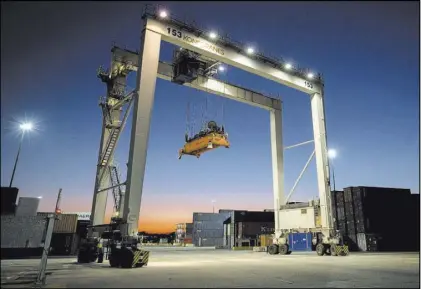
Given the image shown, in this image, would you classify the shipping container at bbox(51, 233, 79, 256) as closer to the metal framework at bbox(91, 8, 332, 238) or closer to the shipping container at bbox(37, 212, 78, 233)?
the shipping container at bbox(37, 212, 78, 233)

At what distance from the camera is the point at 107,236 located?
44.1 feet

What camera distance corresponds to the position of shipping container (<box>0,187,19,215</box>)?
17.4ft

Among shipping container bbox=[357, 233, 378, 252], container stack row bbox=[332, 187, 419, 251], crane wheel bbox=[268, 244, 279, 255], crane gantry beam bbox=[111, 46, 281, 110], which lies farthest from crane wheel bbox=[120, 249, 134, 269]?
shipping container bbox=[357, 233, 378, 252]

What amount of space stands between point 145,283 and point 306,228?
16.1 meters

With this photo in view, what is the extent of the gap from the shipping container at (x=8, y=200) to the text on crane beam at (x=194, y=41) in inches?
513

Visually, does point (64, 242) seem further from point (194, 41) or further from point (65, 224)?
point (194, 41)

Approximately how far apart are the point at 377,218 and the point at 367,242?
2738 millimetres

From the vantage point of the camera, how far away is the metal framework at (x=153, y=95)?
45.4ft

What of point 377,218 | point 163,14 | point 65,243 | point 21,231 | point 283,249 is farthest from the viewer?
point 377,218

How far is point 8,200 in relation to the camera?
5414 millimetres

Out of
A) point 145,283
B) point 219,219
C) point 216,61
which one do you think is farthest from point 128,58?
point 219,219

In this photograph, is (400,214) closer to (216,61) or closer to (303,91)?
(303,91)

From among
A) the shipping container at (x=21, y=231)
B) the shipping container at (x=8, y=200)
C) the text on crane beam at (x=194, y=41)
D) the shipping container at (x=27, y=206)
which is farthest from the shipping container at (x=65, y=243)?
the shipping container at (x=8, y=200)

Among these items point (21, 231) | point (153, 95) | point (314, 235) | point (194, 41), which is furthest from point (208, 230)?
point (21, 231)
